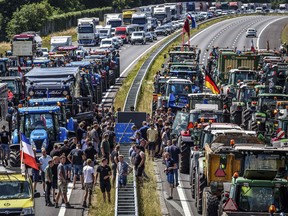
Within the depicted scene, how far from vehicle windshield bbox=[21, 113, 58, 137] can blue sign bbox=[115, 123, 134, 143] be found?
3.06m

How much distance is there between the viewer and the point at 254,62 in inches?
2116

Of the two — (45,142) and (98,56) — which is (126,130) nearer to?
(45,142)

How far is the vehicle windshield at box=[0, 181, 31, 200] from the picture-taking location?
22.6 meters

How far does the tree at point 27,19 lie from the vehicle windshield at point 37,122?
81.4 m

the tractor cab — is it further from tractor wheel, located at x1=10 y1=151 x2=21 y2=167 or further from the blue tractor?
tractor wheel, located at x1=10 y1=151 x2=21 y2=167

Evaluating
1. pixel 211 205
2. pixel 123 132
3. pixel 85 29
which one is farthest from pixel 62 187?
pixel 85 29

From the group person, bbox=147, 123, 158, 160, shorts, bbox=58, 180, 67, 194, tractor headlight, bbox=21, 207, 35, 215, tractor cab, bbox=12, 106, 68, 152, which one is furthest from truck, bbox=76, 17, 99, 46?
tractor headlight, bbox=21, 207, 35, 215

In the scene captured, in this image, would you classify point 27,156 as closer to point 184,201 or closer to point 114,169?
point 114,169

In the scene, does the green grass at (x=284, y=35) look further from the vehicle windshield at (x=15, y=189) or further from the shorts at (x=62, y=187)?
the vehicle windshield at (x=15, y=189)

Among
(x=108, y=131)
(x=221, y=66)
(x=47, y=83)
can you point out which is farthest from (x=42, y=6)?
(x=108, y=131)

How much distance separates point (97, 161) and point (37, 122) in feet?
8.00

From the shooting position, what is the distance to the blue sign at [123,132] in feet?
112

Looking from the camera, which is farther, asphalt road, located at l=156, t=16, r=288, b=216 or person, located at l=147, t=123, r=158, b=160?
asphalt road, located at l=156, t=16, r=288, b=216

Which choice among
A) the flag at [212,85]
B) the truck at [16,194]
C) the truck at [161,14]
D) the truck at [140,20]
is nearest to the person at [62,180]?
the truck at [16,194]
